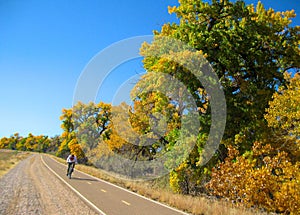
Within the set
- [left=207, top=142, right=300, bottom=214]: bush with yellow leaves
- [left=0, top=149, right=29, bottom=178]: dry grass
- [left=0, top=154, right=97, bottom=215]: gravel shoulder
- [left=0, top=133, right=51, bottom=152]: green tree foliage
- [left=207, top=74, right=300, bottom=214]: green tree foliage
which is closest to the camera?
[left=0, top=154, right=97, bottom=215]: gravel shoulder

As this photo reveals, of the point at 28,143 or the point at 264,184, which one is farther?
the point at 28,143

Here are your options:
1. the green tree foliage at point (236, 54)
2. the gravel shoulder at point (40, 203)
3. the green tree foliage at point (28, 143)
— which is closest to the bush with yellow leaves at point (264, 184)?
the green tree foliage at point (236, 54)

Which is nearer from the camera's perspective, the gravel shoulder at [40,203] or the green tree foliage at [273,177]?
the gravel shoulder at [40,203]

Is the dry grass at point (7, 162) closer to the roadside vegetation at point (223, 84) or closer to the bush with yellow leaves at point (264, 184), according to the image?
the roadside vegetation at point (223, 84)

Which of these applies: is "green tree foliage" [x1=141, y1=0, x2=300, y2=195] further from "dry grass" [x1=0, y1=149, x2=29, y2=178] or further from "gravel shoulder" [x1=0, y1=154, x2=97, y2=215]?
"dry grass" [x1=0, y1=149, x2=29, y2=178]

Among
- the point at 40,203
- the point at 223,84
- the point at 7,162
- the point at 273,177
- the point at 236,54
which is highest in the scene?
the point at 236,54

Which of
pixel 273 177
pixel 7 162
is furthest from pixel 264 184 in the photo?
pixel 7 162

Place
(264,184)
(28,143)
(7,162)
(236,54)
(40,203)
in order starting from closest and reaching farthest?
Result: (40,203)
(264,184)
(236,54)
(7,162)
(28,143)

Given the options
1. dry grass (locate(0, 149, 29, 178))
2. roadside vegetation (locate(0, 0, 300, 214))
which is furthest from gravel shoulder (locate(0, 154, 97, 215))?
dry grass (locate(0, 149, 29, 178))

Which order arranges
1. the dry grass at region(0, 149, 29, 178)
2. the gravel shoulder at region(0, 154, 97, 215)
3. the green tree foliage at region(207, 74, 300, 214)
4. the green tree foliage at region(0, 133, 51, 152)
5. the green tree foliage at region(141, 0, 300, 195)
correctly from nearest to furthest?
1. the gravel shoulder at region(0, 154, 97, 215)
2. the green tree foliage at region(207, 74, 300, 214)
3. the green tree foliage at region(141, 0, 300, 195)
4. the dry grass at region(0, 149, 29, 178)
5. the green tree foliage at region(0, 133, 51, 152)

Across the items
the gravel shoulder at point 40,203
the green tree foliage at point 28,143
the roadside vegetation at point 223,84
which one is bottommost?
the gravel shoulder at point 40,203

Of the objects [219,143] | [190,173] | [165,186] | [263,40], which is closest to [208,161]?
[219,143]

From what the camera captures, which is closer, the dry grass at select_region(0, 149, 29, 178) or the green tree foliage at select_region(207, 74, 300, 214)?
the green tree foliage at select_region(207, 74, 300, 214)

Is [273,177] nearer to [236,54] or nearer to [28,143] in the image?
[236,54]
